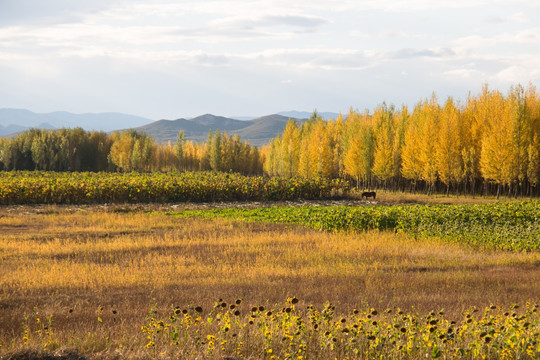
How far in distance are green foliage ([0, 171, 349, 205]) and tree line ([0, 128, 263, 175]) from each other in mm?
43831

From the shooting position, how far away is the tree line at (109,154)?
86.4m

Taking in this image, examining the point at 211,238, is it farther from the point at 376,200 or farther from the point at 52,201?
the point at 376,200

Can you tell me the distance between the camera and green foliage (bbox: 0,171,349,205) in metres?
38.9

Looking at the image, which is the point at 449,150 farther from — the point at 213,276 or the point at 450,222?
the point at 213,276

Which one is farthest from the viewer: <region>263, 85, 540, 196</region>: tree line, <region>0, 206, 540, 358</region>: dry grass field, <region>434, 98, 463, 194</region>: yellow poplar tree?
<region>434, 98, 463, 194</region>: yellow poplar tree

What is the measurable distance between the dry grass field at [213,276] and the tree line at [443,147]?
99.1ft

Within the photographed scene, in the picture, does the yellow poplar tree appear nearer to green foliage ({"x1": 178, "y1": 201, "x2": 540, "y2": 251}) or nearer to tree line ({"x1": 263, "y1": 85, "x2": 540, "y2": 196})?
tree line ({"x1": 263, "y1": 85, "x2": 540, "y2": 196})

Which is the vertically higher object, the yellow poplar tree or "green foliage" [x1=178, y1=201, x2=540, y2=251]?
the yellow poplar tree

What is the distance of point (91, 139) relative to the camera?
95250 mm

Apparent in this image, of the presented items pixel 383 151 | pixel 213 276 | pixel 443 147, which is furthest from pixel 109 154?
pixel 213 276

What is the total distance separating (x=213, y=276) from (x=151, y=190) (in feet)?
95.5

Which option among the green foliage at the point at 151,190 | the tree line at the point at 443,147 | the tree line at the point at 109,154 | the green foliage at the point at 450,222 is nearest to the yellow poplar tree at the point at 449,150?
the tree line at the point at 443,147

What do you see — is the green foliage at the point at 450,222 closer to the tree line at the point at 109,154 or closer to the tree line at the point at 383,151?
the tree line at the point at 383,151

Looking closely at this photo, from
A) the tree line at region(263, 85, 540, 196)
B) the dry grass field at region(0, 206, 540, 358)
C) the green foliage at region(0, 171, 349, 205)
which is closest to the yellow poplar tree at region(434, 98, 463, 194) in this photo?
the tree line at region(263, 85, 540, 196)
